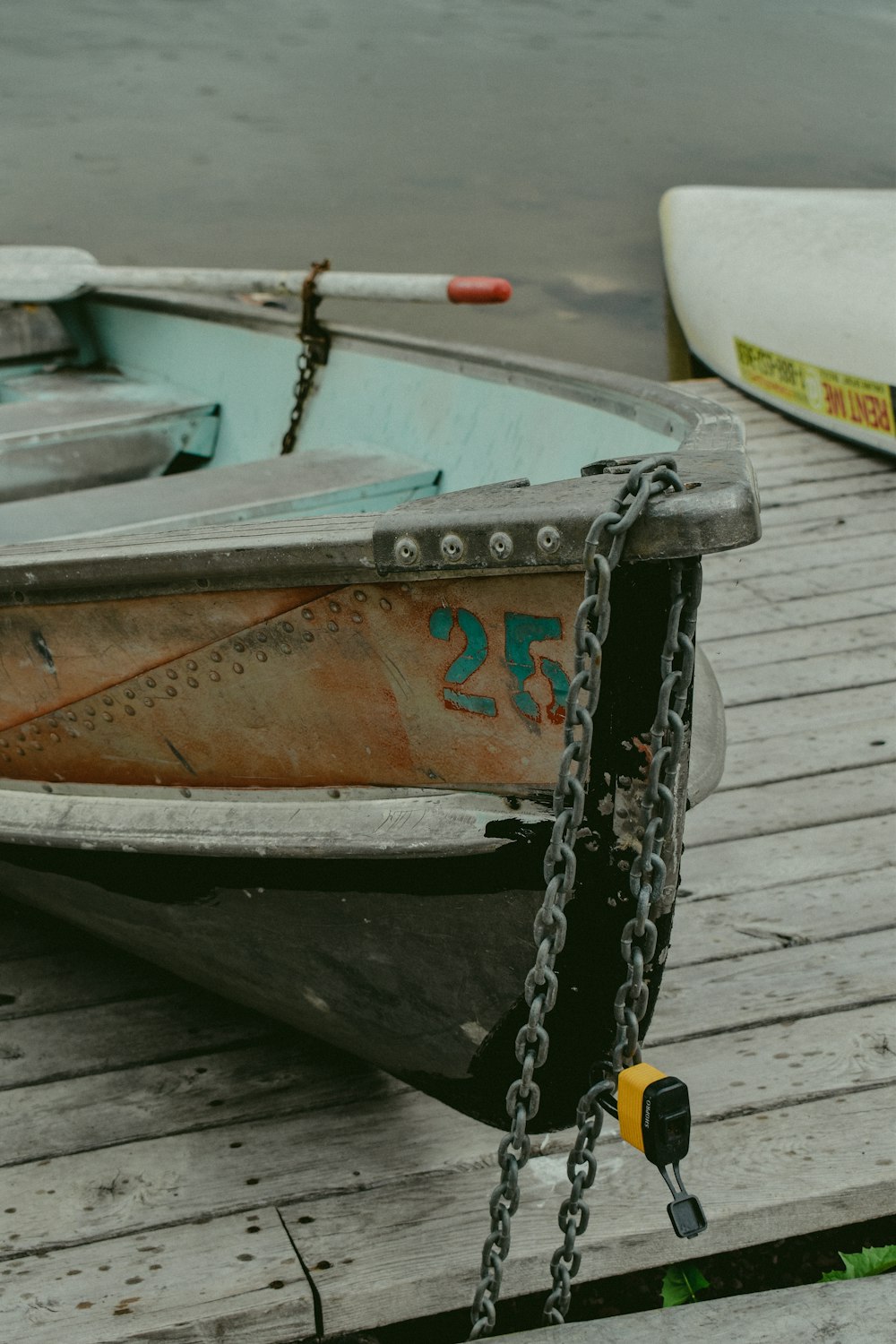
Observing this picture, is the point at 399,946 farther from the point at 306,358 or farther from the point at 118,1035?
the point at 306,358

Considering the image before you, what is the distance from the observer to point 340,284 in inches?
137

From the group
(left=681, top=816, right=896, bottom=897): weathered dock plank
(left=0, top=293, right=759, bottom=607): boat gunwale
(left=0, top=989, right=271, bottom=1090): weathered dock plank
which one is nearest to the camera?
(left=0, top=293, right=759, bottom=607): boat gunwale

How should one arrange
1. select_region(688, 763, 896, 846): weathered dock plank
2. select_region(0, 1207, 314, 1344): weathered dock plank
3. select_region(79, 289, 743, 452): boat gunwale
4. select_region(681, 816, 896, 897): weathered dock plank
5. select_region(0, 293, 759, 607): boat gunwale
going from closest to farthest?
select_region(0, 293, 759, 607): boat gunwale → select_region(0, 1207, 314, 1344): weathered dock plank → select_region(79, 289, 743, 452): boat gunwale → select_region(681, 816, 896, 897): weathered dock plank → select_region(688, 763, 896, 846): weathered dock plank

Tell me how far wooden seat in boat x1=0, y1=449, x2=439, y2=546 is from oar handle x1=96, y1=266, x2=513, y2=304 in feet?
1.40

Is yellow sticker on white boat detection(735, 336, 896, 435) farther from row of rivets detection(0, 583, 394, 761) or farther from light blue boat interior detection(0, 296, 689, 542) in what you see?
row of rivets detection(0, 583, 394, 761)

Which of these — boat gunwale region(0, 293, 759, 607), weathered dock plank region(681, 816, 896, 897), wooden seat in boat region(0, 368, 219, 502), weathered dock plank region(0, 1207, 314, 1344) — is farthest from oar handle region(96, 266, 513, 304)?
weathered dock plank region(0, 1207, 314, 1344)

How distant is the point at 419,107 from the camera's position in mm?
16781

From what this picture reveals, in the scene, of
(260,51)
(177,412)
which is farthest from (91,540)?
(260,51)

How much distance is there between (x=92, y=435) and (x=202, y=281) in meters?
0.54

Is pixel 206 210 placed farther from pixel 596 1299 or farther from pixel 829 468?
pixel 596 1299

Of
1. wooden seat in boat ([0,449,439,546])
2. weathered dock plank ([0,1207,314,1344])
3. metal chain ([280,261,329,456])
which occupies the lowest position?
weathered dock plank ([0,1207,314,1344])

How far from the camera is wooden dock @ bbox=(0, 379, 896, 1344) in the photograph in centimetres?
175

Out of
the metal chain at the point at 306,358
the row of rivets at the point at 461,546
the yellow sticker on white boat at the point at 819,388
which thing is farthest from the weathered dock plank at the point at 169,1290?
the yellow sticker on white boat at the point at 819,388

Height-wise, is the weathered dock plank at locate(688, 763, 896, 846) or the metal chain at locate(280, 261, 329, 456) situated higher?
the metal chain at locate(280, 261, 329, 456)
